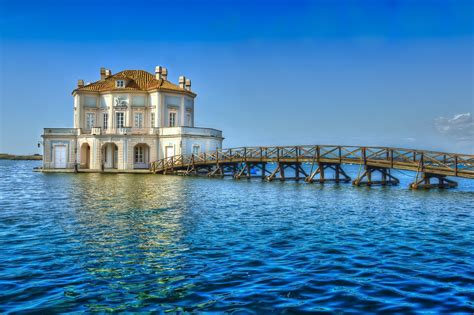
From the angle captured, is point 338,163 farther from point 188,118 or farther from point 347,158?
point 188,118

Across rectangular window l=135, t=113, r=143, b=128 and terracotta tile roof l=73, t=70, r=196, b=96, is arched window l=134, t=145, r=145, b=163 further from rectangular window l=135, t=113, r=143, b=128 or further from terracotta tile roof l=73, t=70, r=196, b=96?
terracotta tile roof l=73, t=70, r=196, b=96

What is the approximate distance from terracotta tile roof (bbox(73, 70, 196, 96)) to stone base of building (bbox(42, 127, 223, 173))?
5291 millimetres

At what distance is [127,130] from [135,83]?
7529mm

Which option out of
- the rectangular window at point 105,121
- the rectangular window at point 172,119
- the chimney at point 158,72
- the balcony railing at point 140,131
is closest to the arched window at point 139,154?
the balcony railing at point 140,131

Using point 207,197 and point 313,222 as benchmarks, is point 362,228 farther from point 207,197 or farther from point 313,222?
point 207,197

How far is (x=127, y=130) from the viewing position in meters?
48.0

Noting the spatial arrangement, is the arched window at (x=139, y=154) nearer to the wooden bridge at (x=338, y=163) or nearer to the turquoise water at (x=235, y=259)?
the wooden bridge at (x=338, y=163)

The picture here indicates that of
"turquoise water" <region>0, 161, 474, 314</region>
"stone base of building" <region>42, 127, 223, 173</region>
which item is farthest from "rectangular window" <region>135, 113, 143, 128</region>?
"turquoise water" <region>0, 161, 474, 314</region>

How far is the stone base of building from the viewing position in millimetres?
47469

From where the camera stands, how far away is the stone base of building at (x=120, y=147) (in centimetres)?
4747

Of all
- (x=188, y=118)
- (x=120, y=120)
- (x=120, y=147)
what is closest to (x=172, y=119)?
(x=188, y=118)

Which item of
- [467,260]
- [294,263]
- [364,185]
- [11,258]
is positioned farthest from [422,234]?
[364,185]

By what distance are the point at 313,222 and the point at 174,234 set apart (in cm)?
507

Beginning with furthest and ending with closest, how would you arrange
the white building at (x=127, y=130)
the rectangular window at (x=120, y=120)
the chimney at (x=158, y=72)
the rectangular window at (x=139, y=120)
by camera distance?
the chimney at (x=158, y=72)
the rectangular window at (x=139, y=120)
the rectangular window at (x=120, y=120)
the white building at (x=127, y=130)
